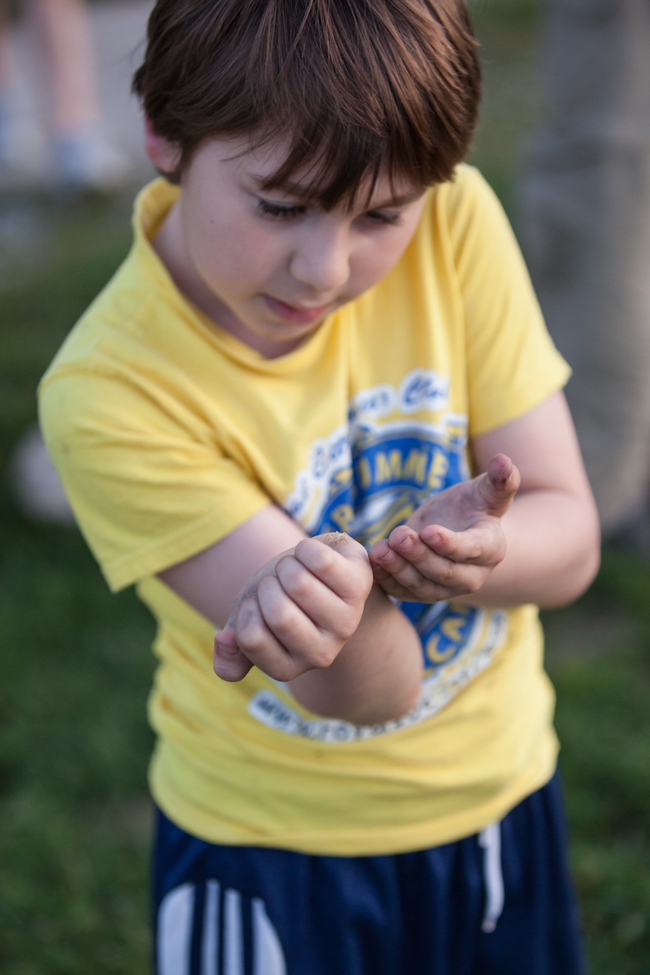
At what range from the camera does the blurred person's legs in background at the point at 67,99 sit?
5430 mm

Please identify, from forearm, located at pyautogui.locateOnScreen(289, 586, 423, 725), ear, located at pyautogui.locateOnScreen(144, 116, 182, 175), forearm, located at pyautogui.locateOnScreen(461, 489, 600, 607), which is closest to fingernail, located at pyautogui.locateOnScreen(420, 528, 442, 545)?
forearm, located at pyautogui.locateOnScreen(289, 586, 423, 725)

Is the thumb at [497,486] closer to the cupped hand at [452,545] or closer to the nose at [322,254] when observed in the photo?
the cupped hand at [452,545]

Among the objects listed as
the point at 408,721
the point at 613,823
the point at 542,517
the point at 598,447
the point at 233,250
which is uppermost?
the point at 233,250

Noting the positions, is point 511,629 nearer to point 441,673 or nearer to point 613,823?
point 441,673

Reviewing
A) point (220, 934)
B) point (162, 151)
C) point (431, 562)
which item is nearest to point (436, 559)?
point (431, 562)

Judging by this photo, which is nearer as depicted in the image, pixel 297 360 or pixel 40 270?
pixel 297 360

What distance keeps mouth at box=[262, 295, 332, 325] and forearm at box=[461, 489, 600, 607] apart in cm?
34

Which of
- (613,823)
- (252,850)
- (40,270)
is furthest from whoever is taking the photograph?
(40,270)

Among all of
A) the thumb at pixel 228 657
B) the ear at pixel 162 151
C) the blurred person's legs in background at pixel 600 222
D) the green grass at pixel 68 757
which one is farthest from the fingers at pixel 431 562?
the blurred person's legs in background at pixel 600 222

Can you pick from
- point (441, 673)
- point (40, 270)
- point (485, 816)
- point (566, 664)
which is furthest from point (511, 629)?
point (40, 270)

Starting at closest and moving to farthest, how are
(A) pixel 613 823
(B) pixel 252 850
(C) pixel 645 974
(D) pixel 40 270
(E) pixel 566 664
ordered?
(B) pixel 252 850
(C) pixel 645 974
(A) pixel 613 823
(E) pixel 566 664
(D) pixel 40 270

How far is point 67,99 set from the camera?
→ 18.3 ft

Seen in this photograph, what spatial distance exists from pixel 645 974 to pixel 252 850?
40.2 inches

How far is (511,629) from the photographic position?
149 cm
